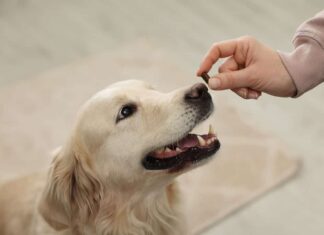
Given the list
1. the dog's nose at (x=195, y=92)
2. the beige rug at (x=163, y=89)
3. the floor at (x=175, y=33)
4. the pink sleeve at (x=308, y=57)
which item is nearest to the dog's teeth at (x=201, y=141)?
the dog's nose at (x=195, y=92)

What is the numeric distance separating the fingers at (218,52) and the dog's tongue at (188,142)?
193mm

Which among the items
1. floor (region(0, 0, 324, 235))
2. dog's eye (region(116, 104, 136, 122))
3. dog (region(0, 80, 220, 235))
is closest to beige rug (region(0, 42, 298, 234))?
floor (region(0, 0, 324, 235))

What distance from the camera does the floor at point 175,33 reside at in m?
2.38

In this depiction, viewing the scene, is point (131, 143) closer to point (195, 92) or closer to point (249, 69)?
point (195, 92)

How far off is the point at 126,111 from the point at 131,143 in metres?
0.09

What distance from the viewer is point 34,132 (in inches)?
95.4

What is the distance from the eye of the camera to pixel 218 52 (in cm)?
134

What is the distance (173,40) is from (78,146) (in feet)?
5.72

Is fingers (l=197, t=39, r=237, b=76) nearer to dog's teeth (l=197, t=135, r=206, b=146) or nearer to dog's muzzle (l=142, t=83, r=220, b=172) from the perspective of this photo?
dog's muzzle (l=142, t=83, r=220, b=172)

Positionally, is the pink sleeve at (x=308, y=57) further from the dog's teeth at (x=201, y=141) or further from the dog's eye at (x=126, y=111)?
the dog's eye at (x=126, y=111)

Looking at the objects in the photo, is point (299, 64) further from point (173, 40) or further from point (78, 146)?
point (173, 40)

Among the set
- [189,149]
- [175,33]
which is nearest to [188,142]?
[189,149]

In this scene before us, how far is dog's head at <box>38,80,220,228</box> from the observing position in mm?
→ 1320

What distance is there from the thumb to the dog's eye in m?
0.24
